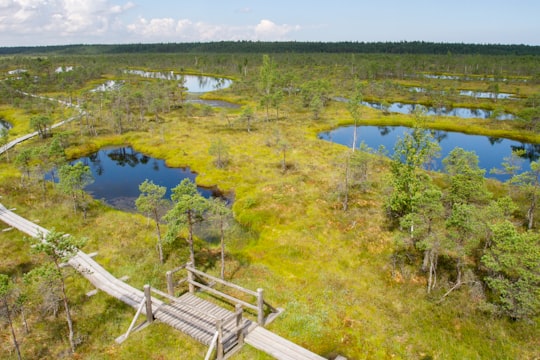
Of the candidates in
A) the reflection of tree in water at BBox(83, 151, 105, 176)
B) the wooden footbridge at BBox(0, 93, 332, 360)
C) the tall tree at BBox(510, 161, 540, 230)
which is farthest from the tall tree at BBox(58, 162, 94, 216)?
the tall tree at BBox(510, 161, 540, 230)

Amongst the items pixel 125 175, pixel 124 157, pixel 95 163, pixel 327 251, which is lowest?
pixel 125 175

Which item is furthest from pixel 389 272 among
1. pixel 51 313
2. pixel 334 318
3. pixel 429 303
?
pixel 51 313

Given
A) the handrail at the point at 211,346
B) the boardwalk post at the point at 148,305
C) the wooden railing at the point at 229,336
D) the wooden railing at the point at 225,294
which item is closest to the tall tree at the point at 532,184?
the wooden railing at the point at 225,294

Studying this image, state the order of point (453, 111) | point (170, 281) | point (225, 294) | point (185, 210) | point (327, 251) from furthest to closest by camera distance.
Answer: point (453, 111)
point (327, 251)
point (185, 210)
point (170, 281)
point (225, 294)

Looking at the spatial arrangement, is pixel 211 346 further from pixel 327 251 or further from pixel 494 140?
pixel 494 140

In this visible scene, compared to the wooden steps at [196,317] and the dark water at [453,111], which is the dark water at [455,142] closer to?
the dark water at [453,111]

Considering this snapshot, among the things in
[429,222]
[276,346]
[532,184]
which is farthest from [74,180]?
[532,184]
